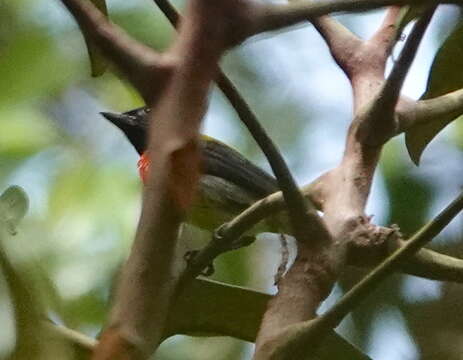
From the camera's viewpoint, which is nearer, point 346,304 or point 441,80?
point 346,304

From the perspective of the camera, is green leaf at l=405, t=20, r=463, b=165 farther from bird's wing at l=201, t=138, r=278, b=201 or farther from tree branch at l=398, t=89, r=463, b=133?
bird's wing at l=201, t=138, r=278, b=201

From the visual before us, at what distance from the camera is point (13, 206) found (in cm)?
67

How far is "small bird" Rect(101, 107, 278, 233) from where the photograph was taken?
74.3 inches

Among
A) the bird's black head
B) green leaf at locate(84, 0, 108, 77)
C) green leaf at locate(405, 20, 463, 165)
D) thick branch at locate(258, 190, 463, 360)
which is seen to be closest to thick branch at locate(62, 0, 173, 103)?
thick branch at locate(258, 190, 463, 360)

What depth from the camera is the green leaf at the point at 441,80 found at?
2.67 ft

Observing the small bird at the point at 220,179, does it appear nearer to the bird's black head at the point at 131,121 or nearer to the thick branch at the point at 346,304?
the bird's black head at the point at 131,121

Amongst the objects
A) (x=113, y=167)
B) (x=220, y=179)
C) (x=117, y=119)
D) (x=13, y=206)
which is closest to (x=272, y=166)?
(x=13, y=206)

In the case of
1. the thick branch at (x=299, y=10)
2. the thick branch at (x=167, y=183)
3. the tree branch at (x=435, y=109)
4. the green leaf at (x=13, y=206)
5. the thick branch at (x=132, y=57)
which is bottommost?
the green leaf at (x=13, y=206)

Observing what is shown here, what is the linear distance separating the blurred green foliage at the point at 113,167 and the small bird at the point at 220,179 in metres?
0.04

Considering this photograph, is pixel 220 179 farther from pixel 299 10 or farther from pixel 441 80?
pixel 299 10

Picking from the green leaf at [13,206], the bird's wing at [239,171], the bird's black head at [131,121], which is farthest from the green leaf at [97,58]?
the bird's wing at [239,171]

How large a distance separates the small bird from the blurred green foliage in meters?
0.04

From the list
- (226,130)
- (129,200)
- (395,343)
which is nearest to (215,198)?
(226,130)

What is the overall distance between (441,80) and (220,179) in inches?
49.8
